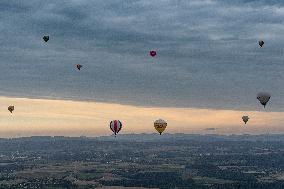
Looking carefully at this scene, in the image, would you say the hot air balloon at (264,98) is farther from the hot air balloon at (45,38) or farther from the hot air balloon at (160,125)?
the hot air balloon at (45,38)

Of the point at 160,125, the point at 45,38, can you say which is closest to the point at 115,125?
the point at 160,125

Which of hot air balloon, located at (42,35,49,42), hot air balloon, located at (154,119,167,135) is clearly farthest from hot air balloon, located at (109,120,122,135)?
hot air balloon, located at (42,35,49,42)

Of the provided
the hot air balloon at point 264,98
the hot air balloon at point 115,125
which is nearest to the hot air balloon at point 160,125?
the hot air balloon at point 115,125

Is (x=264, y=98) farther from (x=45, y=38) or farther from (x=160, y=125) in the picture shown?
(x=45, y=38)

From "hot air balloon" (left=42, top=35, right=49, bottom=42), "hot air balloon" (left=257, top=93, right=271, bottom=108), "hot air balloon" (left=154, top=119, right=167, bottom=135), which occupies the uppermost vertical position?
"hot air balloon" (left=42, top=35, right=49, bottom=42)

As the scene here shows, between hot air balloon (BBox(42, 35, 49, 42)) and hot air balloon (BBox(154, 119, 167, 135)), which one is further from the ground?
hot air balloon (BBox(42, 35, 49, 42))

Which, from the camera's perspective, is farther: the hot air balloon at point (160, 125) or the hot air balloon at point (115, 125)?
the hot air balloon at point (115, 125)

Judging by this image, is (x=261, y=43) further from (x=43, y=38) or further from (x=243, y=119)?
(x=243, y=119)

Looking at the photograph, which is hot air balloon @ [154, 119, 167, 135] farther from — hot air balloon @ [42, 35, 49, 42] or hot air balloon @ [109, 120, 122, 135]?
hot air balloon @ [42, 35, 49, 42]

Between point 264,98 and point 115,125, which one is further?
point 115,125

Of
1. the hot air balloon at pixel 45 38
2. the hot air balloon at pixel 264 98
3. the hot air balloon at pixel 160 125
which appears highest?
the hot air balloon at pixel 45 38

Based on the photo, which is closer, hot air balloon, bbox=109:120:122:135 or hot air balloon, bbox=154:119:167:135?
hot air balloon, bbox=154:119:167:135
